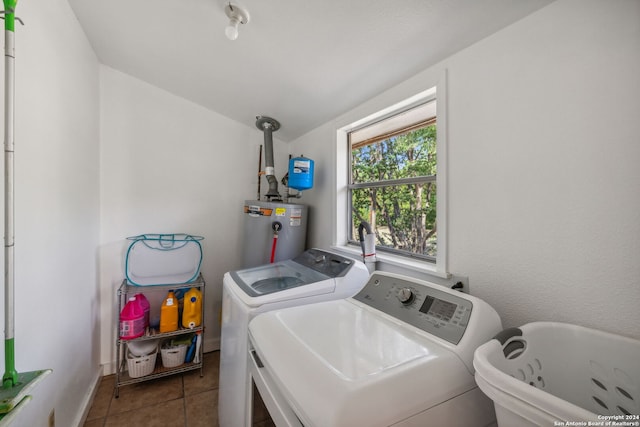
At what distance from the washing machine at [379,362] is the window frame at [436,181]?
0.34 meters

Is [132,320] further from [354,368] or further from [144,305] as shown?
[354,368]

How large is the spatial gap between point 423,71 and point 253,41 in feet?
3.08

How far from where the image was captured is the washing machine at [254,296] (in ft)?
3.51

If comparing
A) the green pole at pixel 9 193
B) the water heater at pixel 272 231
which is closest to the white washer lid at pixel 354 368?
the green pole at pixel 9 193

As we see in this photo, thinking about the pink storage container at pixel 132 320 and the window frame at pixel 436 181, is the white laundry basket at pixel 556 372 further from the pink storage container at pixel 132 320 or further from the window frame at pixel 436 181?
the pink storage container at pixel 132 320

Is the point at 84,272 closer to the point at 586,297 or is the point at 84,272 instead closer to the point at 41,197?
the point at 41,197

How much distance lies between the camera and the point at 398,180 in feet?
5.42

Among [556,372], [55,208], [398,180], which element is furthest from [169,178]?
[556,372]

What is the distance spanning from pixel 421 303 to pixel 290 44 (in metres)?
1.42

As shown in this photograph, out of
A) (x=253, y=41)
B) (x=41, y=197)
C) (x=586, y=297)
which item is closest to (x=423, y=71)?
(x=253, y=41)

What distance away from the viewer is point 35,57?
3.51ft

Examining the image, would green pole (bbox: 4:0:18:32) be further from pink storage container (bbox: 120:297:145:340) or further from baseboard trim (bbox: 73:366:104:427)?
baseboard trim (bbox: 73:366:104:427)

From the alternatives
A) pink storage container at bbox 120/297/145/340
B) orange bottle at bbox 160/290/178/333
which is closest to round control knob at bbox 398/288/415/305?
orange bottle at bbox 160/290/178/333

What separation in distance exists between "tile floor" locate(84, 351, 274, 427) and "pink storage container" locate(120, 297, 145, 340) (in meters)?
0.43
